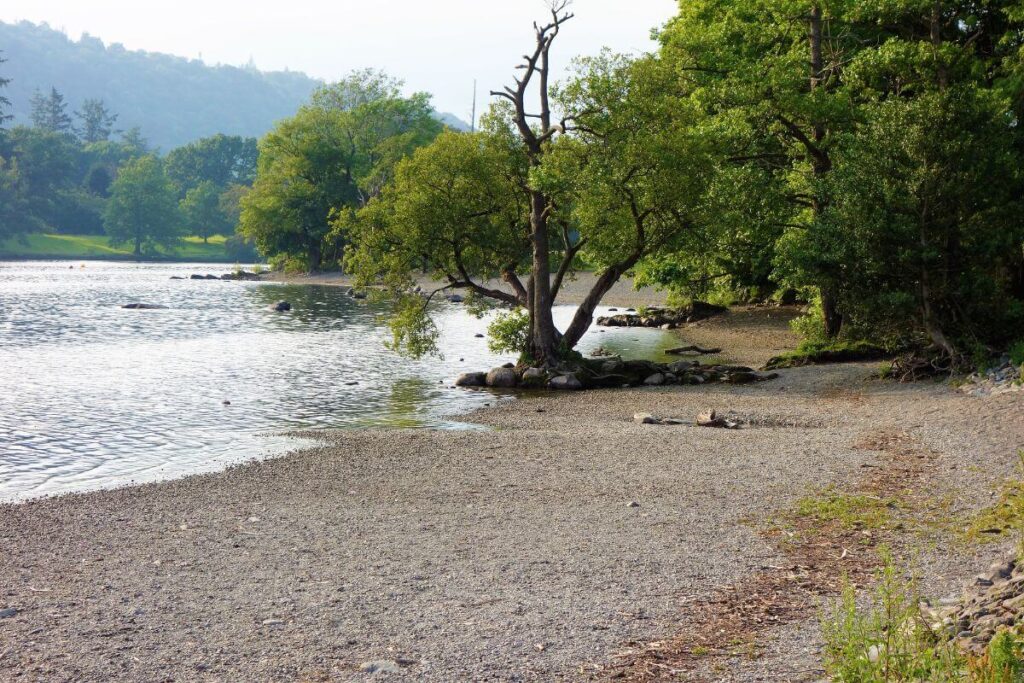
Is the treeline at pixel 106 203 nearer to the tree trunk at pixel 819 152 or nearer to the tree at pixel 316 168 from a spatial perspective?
the tree at pixel 316 168

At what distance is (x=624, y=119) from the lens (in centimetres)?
3148

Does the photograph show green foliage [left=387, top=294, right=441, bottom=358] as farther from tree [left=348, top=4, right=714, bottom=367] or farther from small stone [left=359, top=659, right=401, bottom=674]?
small stone [left=359, top=659, right=401, bottom=674]

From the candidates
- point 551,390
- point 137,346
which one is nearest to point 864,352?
point 551,390

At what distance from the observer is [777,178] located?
34.9 metres

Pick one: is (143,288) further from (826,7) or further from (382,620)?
(382,620)

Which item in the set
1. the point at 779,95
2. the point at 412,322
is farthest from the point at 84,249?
the point at 779,95

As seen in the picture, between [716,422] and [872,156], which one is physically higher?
[872,156]

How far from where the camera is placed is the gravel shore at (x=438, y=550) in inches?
361

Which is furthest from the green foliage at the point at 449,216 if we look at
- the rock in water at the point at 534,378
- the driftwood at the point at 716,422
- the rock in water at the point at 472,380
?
the driftwood at the point at 716,422

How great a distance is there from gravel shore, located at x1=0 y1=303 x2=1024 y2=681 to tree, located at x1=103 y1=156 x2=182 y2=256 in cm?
14853

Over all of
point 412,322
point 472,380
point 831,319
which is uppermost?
point 831,319

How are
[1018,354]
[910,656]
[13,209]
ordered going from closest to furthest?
[910,656] < [1018,354] < [13,209]

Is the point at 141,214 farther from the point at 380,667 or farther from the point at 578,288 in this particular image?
the point at 380,667

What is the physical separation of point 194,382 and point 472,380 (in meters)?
10.1
